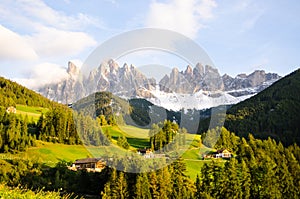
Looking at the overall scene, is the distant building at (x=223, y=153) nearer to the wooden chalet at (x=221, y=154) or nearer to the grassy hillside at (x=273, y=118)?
the wooden chalet at (x=221, y=154)

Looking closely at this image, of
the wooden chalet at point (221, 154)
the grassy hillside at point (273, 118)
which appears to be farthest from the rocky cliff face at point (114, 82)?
the grassy hillside at point (273, 118)

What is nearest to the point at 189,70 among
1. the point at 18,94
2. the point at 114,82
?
the point at 114,82

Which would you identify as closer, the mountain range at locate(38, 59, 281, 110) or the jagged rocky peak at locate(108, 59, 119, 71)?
the jagged rocky peak at locate(108, 59, 119, 71)

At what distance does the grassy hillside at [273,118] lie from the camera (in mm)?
146650

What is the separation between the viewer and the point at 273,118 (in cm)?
16338

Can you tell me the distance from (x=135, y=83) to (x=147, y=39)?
Answer: 8.41 feet

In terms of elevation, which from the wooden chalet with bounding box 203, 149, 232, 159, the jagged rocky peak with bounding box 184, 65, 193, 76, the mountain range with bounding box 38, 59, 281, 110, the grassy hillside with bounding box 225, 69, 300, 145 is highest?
the grassy hillside with bounding box 225, 69, 300, 145

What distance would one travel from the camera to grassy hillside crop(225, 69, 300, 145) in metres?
147

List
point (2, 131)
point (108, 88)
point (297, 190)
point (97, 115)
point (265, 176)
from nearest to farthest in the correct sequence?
point (97, 115) < point (108, 88) < point (265, 176) < point (297, 190) < point (2, 131)

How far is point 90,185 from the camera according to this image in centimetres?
5522

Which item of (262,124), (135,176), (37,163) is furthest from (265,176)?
(262,124)

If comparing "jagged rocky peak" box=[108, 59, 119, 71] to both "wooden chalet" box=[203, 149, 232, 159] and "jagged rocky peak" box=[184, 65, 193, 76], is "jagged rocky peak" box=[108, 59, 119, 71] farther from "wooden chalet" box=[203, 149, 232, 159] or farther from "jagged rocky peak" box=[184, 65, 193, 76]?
"wooden chalet" box=[203, 149, 232, 159]

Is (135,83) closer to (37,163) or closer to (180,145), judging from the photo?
(180,145)

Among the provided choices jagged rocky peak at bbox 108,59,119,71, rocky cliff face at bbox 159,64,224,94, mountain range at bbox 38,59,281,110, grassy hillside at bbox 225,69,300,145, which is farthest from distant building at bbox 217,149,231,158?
jagged rocky peak at bbox 108,59,119,71
